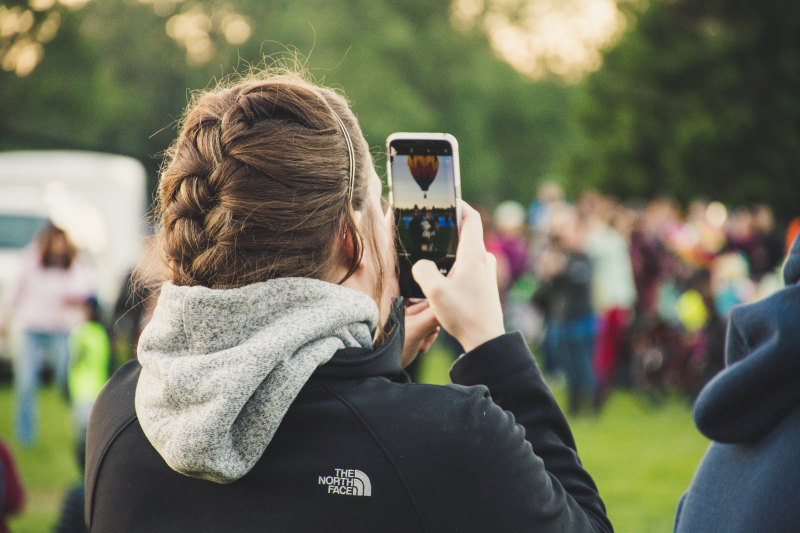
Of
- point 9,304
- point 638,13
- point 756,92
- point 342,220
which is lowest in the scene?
point 9,304

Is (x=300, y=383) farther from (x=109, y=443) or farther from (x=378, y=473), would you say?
(x=109, y=443)

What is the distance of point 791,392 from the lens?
4.20 feet

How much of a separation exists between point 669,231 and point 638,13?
16948 millimetres

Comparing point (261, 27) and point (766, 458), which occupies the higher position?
point (261, 27)

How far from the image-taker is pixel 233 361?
125 cm

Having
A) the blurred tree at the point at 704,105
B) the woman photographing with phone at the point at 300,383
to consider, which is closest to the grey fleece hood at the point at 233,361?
the woman photographing with phone at the point at 300,383

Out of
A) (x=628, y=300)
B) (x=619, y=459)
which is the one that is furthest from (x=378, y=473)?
(x=628, y=300)

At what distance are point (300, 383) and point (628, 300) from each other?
906 cm

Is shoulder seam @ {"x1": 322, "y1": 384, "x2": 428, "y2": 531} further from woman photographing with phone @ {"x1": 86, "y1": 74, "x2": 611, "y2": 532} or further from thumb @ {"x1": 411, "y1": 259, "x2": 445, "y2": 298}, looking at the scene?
A: thumb @ {"x1": 411, "y1": 259, "x2": 445, "y2": 298}

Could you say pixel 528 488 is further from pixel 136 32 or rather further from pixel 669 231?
pixel 136 32

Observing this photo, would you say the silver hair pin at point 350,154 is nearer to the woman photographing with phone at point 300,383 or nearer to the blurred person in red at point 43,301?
the woman photographing with phone at point 300,383

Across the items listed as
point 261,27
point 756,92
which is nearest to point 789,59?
point 756,92

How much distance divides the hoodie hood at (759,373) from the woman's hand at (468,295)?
0.37 metres

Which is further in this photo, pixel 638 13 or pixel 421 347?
pixel 638 13
